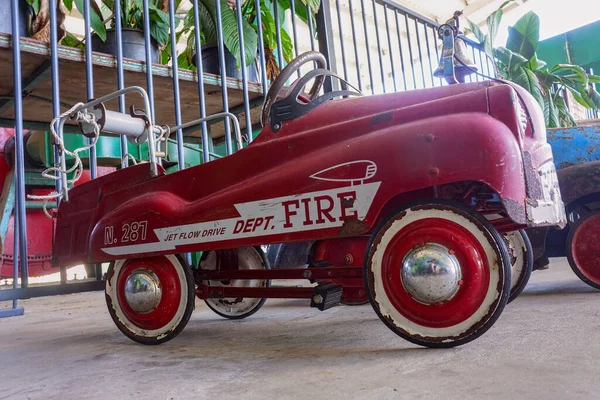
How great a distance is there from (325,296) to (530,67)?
5.55 m

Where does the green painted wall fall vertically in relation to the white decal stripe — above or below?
above

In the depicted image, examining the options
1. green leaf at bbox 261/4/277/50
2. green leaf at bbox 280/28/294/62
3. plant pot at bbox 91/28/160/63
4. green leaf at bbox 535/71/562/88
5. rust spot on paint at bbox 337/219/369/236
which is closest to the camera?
rust spot on paint at bbox 337/219/369/236

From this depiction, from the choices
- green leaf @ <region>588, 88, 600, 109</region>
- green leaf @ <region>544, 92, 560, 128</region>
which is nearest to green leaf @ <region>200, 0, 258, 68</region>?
green leaf @ <region>544, 92, 560, 128</region>

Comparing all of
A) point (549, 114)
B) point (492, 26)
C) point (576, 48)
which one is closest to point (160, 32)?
point (492, 26)

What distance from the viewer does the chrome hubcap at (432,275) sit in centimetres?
124

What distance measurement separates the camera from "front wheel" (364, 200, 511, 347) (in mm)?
1227

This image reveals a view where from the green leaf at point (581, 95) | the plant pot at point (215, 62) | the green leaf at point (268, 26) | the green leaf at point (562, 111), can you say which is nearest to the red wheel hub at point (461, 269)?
the plant pot at point (215, 62)

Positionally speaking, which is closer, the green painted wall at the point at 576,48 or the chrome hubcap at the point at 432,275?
the chrome hubcap at the point at 432,275

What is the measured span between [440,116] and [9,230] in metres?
4.13

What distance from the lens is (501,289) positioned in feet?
3.97

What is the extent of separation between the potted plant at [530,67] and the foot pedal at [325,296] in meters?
4.81

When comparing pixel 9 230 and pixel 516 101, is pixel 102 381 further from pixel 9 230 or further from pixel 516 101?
pixel 9 230

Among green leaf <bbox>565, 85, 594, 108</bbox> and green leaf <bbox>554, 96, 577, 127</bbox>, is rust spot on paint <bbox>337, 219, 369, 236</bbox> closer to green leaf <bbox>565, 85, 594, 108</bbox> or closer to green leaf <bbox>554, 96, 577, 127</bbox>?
green leaf <bbox>565, 85, 594, 108</bbox>

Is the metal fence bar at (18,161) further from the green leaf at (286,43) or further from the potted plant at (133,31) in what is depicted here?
the green leaf at (286,43)
